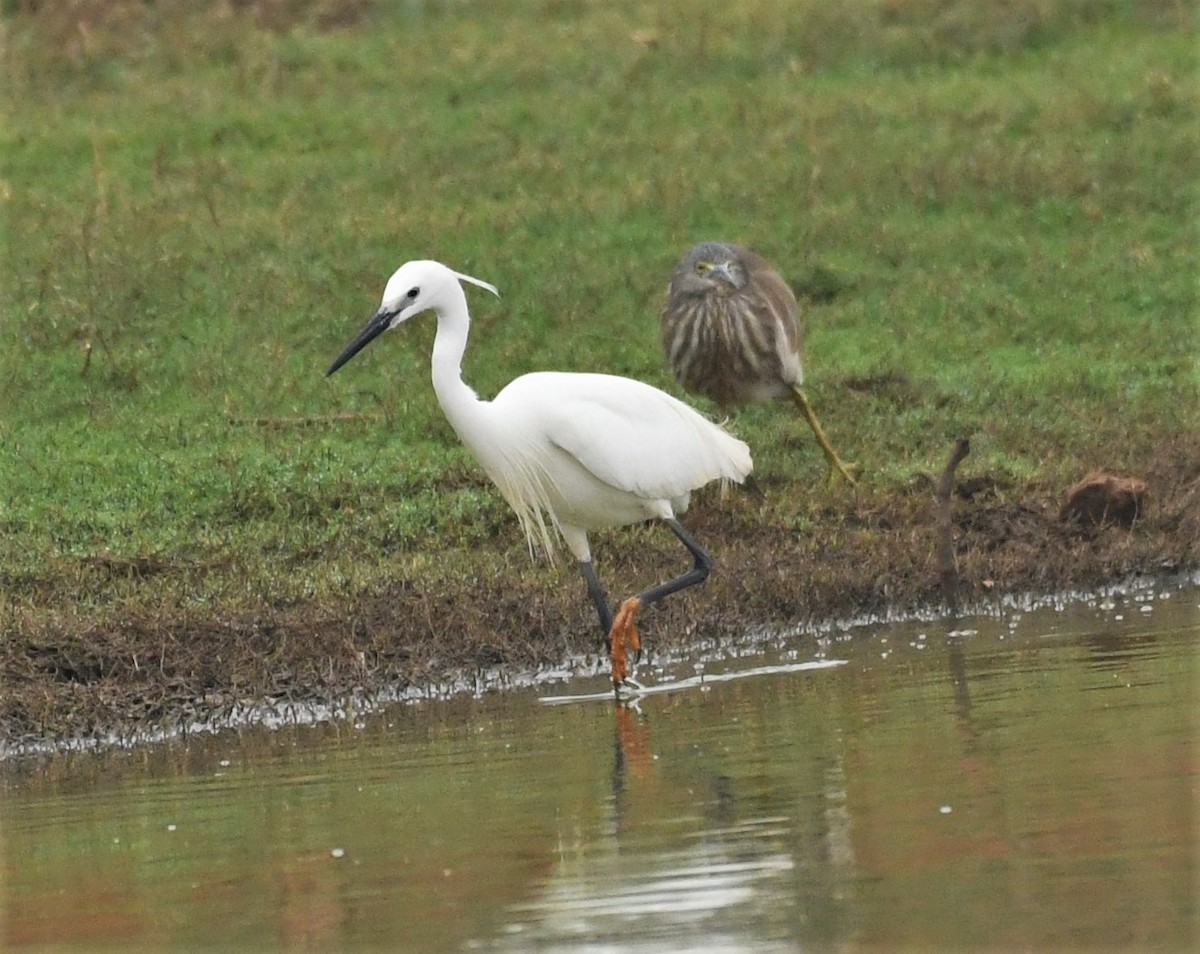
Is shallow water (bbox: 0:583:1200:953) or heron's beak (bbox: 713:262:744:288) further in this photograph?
heron's beak (bbox: 713:262:744:288)

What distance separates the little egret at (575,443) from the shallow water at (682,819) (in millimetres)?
847

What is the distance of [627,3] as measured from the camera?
19.5 meters

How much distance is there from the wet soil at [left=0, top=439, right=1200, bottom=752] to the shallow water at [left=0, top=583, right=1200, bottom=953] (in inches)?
10.8

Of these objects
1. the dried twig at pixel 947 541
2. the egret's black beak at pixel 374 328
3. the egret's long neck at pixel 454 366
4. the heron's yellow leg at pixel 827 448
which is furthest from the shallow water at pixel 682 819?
the heron's yellow leg at pixel 827 448

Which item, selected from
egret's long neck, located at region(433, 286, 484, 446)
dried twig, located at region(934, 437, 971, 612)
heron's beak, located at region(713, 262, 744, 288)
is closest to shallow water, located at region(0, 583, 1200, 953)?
dried twig, located at region(934, 437, 971, 612)

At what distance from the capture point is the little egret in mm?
8727

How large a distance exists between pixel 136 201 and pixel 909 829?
10.8 m

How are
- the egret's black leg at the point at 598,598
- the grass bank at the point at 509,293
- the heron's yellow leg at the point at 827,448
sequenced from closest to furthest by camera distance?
the egret's black leg at the point at 598,598, the grass bank at the point at 509,293, the heron's yellow leg at the point at 827,448

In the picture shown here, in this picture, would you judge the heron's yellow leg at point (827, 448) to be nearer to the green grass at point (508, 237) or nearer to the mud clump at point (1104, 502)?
the green grass at point (508, 237)

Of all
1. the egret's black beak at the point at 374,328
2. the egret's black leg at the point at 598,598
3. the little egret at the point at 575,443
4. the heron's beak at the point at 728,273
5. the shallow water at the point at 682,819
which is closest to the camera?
the shallow water at the point at 682,819

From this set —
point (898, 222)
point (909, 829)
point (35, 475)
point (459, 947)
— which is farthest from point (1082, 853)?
point (898, 222)

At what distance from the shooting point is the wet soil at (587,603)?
27.1 feet

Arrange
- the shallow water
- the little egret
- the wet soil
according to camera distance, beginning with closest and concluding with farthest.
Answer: the shallow water → the wet soil → the little egret

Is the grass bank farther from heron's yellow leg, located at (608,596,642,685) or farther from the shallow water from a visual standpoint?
the shallow water
